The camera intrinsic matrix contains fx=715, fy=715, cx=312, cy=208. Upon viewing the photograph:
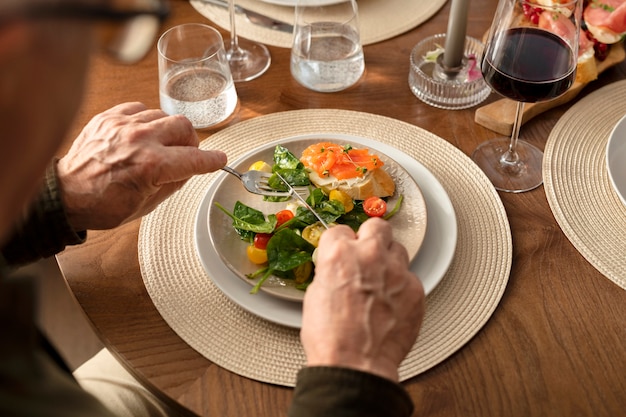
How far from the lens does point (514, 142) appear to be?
4.32 ft

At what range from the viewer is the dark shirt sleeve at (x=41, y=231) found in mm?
1059

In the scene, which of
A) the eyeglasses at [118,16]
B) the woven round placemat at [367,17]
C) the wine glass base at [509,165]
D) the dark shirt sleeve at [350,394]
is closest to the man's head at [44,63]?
the eyeglasses at [118,16]

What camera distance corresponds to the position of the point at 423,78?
143 cm

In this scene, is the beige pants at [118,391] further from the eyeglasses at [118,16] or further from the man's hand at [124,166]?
the eyeglasses at [118,16]

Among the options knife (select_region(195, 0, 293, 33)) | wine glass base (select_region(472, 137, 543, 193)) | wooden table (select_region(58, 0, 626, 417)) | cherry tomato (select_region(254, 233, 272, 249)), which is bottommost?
wooden table (select_region(58, 0, 626, 417))

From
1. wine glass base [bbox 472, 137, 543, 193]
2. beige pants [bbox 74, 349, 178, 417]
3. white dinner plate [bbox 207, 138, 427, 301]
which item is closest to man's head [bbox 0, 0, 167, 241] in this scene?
white dinner plate [bbox 207, 138, 427, 301]

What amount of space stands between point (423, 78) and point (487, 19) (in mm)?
340

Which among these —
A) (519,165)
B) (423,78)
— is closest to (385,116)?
(423,78)

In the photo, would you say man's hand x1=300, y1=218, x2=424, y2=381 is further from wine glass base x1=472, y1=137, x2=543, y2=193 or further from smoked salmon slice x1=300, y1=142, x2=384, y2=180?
wine glass base x1=472, y1=137, x2=543, y2=193

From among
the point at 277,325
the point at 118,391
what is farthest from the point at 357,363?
the point at 118,391

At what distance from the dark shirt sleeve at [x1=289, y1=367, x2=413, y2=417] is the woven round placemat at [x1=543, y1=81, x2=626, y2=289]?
481 millimetres

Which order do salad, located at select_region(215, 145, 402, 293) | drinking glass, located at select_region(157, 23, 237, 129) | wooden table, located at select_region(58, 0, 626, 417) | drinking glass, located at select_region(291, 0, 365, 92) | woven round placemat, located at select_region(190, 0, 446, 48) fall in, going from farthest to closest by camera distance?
woven round placemat, located at select_region(190, 0, 446, 48) → drinking glass, located at select_region(291, 0, 365, 92) → drinking glass, located at select_region(157, 23, 237, 129) → salad, located at select_region(215, 145, 402, 293) → wooden table, located at select_region(58, 0, 626, 417)

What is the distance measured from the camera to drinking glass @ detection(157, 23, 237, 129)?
1362 millimetres

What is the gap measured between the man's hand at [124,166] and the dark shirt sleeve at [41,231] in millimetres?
23
